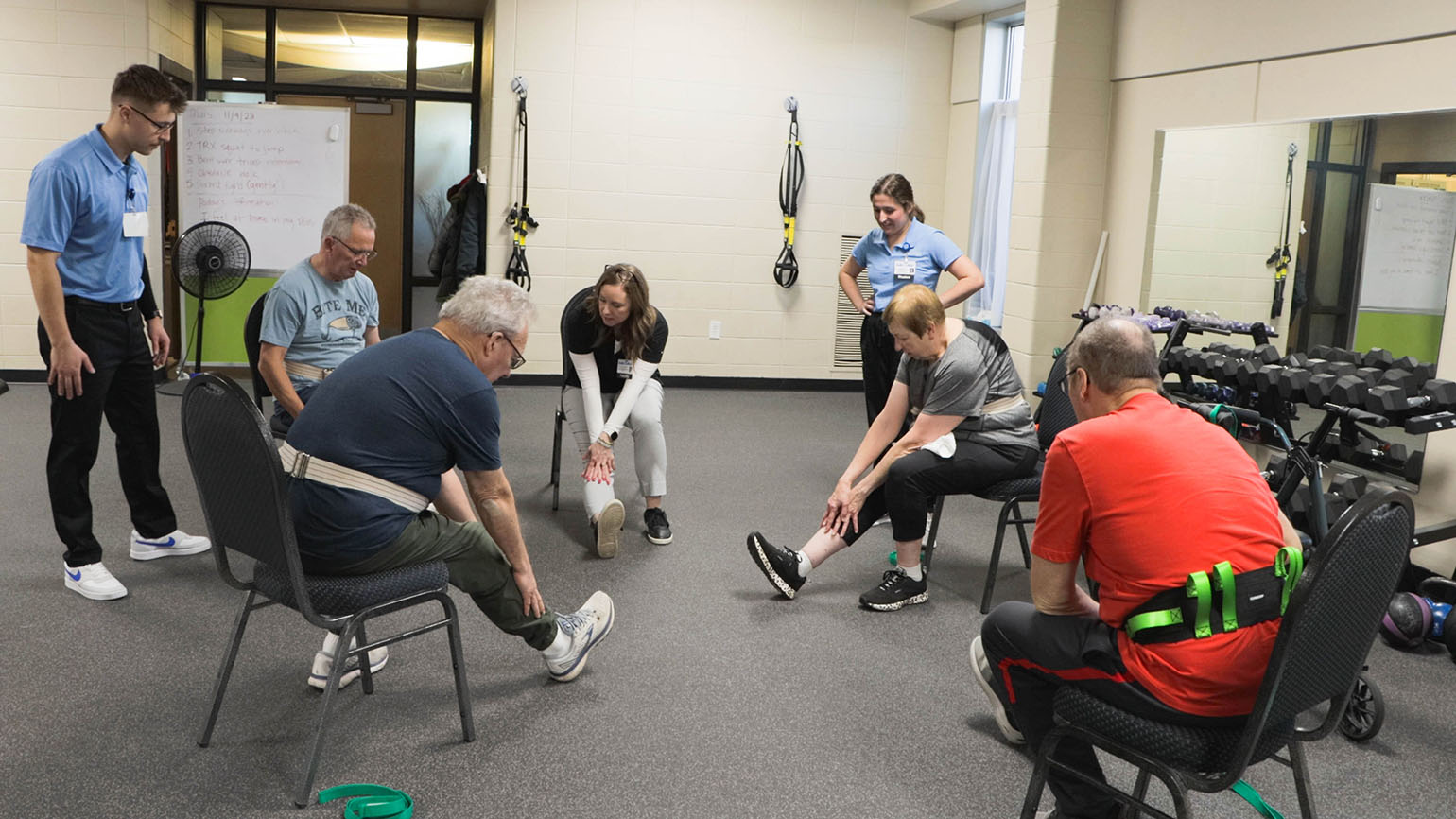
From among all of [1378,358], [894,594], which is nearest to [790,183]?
[1378,358]

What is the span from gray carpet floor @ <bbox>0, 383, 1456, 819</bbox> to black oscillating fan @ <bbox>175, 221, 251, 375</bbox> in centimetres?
260

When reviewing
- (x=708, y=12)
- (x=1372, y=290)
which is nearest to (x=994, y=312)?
(x=708, y=12)

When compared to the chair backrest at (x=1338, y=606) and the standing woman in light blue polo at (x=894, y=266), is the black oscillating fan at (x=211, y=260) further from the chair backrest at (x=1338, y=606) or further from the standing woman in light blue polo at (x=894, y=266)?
the chair backrest at (x=1338, y=606)

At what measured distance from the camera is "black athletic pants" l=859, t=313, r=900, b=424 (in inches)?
180

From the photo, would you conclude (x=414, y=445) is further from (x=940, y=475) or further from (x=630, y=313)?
(x=630, y=313)

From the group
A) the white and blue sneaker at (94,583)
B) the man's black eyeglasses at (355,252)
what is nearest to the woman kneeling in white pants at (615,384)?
the man's black eyeglasses at (355,252)

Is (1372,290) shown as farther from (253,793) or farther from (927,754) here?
(253,793)

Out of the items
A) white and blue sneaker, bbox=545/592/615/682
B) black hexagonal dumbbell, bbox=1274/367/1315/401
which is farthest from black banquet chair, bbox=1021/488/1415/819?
black hexagonal dumbbell, bbox=1274/367/1315/401

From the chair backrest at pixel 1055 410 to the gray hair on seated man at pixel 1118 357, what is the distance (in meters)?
1.64

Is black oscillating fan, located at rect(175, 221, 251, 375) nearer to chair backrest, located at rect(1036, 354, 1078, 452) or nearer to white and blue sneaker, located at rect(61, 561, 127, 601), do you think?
white and blue sneaker, located at rect(61, 561, 127, 601)

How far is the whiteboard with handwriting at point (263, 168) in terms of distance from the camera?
6.55m

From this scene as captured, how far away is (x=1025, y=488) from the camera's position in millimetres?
3404

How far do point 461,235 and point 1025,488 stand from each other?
462 centimetres

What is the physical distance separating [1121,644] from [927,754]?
2.63 feet
